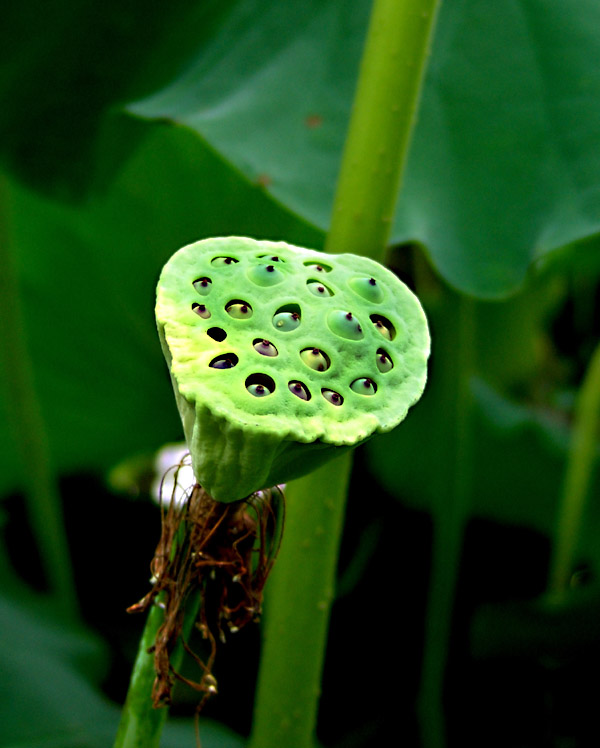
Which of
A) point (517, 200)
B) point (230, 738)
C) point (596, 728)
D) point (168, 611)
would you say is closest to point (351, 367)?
point (168, 611)

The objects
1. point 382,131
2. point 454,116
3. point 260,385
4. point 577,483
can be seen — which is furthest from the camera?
point 577,483

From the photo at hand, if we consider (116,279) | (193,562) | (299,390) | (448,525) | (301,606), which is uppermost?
(299,390)

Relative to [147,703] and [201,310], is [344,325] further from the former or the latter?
[147,703]

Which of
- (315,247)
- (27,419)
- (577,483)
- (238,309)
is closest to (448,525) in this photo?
(577,483)

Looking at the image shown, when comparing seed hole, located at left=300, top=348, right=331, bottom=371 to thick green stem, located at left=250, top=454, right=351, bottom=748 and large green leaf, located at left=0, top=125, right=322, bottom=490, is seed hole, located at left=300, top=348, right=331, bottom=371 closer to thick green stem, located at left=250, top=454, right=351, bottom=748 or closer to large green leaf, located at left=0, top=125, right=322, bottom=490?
thick green stem, located at left=250, top=454, right=351, bottom=748

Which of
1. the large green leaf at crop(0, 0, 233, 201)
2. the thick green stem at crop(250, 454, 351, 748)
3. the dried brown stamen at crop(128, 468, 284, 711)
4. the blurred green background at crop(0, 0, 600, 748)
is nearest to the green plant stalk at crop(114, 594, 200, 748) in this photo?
the dried brown stamen at crop(128, 468, 284, 711)

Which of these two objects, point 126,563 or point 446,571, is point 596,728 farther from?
point 126,563
